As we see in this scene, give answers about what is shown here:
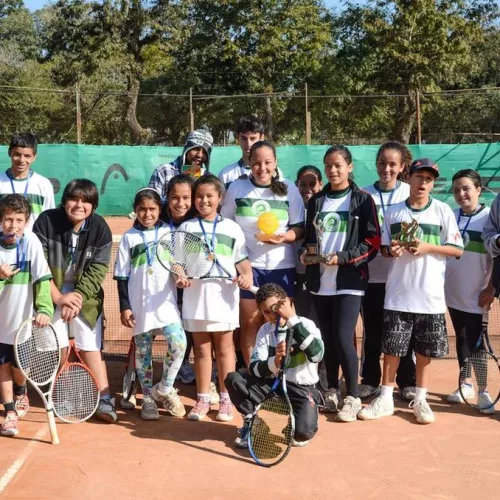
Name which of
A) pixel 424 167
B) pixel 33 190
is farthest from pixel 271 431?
pixel 33 190

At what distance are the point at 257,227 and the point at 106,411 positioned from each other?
153cm

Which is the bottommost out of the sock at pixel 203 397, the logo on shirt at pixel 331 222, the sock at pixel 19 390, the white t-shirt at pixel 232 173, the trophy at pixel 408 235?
the sock at pixel 203 397

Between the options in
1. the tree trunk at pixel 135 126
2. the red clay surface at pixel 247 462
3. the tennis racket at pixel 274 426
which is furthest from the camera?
the tree trunk at pixel 135 126

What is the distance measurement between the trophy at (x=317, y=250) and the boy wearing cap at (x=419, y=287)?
41 cm

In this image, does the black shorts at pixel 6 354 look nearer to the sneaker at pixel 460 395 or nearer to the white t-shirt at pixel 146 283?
the white t-shirt at pixel 146 283

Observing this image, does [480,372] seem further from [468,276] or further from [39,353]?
[39,353]

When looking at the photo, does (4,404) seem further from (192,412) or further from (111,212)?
(111,212)

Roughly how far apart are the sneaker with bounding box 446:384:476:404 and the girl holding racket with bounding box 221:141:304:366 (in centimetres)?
134

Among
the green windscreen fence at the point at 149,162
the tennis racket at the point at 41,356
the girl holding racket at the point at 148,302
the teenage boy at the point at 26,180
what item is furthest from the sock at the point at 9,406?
the green windscreen fence at the point at 149,162

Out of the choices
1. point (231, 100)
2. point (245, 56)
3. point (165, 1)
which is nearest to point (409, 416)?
point (231, 100)

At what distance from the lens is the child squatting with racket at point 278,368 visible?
4.03 m

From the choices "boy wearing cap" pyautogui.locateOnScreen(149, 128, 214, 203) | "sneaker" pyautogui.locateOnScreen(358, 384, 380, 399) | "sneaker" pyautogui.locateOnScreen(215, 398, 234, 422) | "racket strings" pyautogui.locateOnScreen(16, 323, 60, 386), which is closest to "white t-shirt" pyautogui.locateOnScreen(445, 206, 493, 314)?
"sneaker" pyautogui.locateOnScreen(358, 384, 380, 399)

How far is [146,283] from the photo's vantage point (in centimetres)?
464

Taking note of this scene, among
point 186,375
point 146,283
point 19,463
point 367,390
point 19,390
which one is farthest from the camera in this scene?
point 186,375
